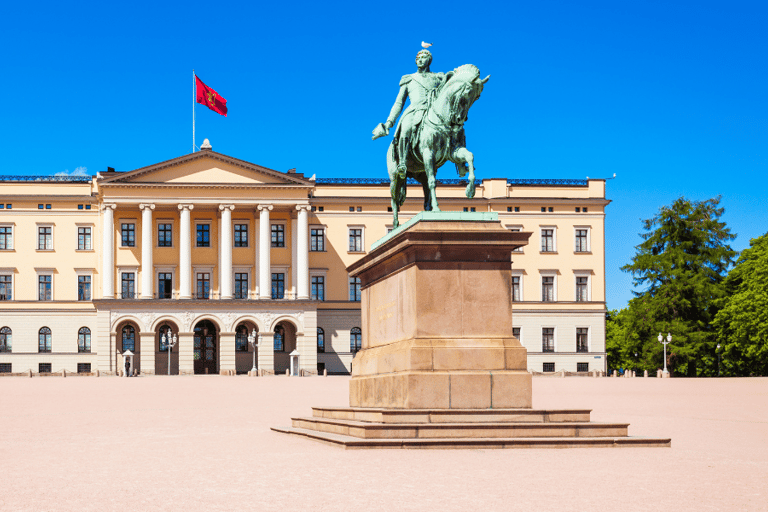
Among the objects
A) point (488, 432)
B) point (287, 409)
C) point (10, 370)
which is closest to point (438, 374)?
point (488, 432)

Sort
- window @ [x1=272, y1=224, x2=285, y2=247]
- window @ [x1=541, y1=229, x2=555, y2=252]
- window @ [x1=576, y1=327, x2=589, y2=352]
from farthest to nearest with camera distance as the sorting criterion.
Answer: window @ [x1=541, y1=229, x2=555, y2=252] → window @ [x1=576, y1=327, x2=589, y2=352] → window @ [x1=272, y1=224, x2=285, y2=247]

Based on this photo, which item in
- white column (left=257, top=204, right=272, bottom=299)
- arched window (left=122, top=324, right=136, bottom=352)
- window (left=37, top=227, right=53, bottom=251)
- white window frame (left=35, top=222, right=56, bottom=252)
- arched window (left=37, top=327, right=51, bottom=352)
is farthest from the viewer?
window (left=37, top=227, right=53, bottom=251)

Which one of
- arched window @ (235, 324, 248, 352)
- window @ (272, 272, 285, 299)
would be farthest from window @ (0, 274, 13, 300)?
window @ (272, 272, 285, 299)

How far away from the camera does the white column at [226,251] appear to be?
69562 millimetres

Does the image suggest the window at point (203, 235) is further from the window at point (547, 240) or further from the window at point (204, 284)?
the window at point (547, 240)

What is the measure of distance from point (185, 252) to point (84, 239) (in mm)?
9036

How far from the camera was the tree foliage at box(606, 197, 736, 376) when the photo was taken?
66625mm

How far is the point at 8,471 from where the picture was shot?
10.7 meters

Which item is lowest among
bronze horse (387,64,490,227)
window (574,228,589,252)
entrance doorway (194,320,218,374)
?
entrance doorway (194,320,218,374)

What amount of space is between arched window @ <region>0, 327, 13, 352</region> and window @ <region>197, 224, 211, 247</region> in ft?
48.7

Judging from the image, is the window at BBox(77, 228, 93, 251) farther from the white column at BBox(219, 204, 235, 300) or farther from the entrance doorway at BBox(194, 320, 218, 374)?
the white column at BBox(219, 204, 235, 300)

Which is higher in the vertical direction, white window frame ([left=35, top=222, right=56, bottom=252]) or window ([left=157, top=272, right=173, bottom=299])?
white window frame ([left=35, top=222, right=56, bottom=252])

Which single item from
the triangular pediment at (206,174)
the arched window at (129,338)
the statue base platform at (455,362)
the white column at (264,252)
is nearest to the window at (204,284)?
the white column at (264,252)

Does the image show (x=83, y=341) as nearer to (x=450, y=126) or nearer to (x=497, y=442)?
(x=450, y=126)
